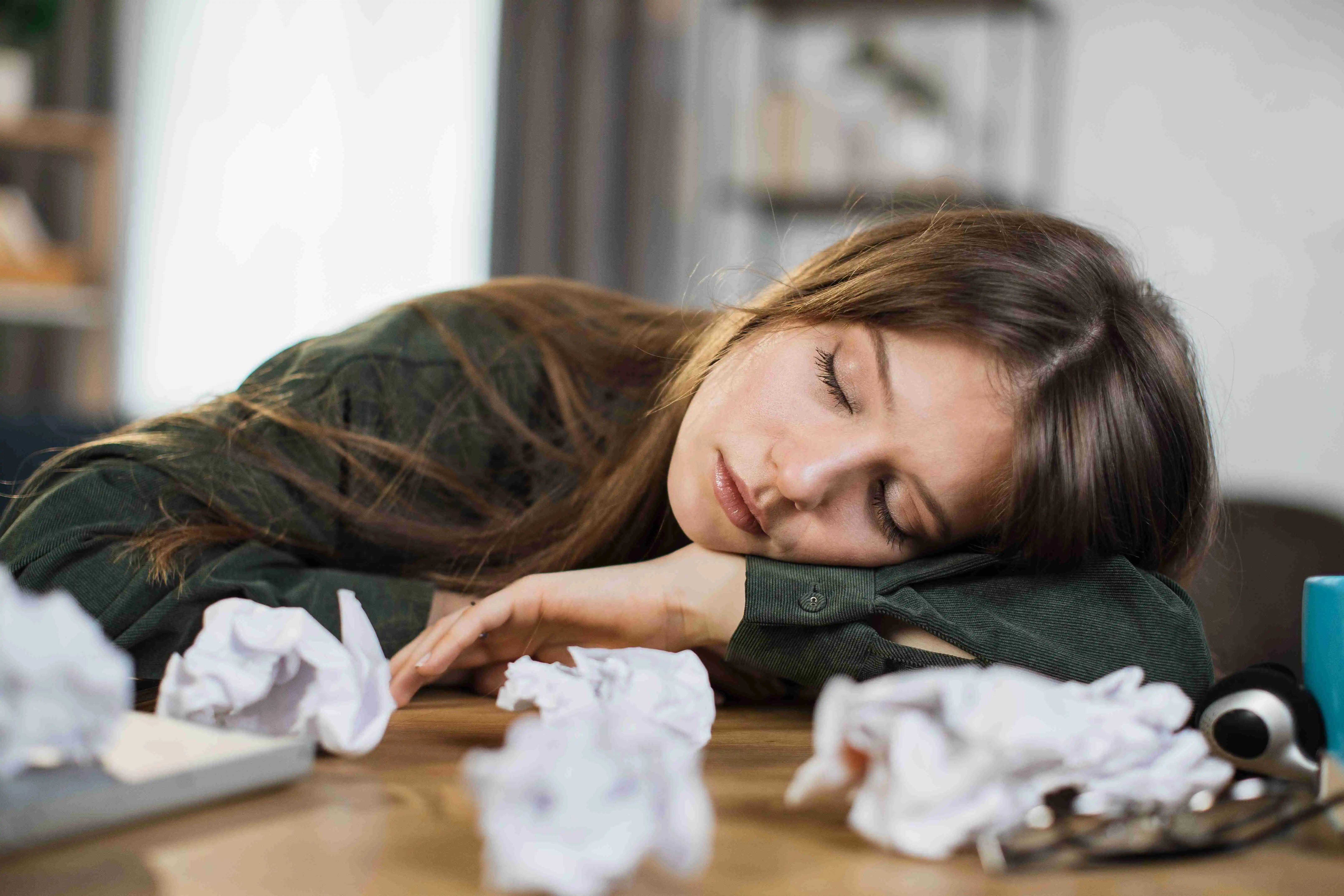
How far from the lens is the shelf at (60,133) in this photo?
132 inches

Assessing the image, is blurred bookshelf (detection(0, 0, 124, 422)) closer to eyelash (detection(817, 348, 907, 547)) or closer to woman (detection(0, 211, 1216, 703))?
woman (detection(0, 211, 1216, 703))

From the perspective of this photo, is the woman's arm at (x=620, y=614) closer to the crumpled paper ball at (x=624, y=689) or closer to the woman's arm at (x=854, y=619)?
the woman's arm at (x=854, y=619)

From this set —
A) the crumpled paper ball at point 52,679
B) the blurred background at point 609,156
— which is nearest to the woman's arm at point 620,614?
the crumpled paper ball at point 52,679

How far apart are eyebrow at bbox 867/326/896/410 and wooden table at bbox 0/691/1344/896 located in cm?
34

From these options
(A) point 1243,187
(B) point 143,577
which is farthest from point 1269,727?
(A) point 1243,187

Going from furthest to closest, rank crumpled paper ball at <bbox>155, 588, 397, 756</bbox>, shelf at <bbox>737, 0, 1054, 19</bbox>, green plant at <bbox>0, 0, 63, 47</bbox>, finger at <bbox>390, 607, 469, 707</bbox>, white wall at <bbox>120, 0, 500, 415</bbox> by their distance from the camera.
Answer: white wall at <bbox>120, 0, 500, 415</bbox>
green plant at <bbox>0, 0, 63, 47</bbox>
shelf at <bbox>737, 0, 1054, 19</bbox>
finger at <bbox>390, 607, 469, 707</bbox>
crumpled paper ball at <bbox>155, 588, 397, 756</bbox>

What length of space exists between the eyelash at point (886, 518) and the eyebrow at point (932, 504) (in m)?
0.03

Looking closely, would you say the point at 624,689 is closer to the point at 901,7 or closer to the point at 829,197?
the point at 829,197

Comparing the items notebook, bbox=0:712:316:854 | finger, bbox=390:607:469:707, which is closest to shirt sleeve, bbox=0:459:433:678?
finger, bbox=390:607:469:707

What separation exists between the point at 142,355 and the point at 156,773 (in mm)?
3642

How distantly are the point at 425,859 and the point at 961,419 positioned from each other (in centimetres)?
52

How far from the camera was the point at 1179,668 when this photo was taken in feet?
2.59

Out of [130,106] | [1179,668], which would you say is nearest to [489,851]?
[1179,668]

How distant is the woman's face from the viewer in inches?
31.9
